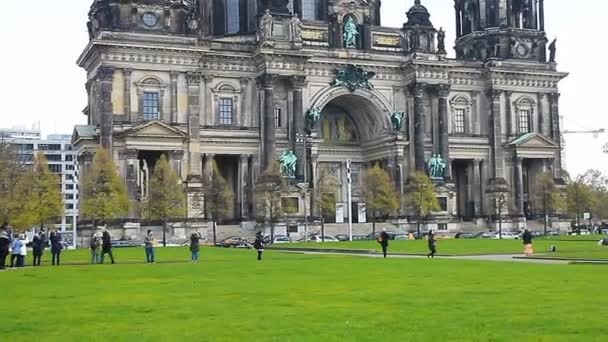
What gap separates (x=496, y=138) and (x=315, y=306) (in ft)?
266

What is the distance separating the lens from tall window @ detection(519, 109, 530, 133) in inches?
3969

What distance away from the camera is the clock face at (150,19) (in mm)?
83250

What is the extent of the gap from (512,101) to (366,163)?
17823mm

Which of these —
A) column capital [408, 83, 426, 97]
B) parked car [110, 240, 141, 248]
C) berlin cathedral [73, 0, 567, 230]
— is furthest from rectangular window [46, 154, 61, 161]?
parked car [110, 240, 141, 248]

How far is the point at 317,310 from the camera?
1972 cm

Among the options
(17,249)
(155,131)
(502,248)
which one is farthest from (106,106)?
(502,248)

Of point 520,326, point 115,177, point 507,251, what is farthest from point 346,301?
point 115,177

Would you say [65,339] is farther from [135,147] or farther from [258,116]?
[258,116]

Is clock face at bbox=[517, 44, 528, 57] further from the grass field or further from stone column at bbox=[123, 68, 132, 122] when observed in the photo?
stone column at bbox=[123, 68, 132, 122]

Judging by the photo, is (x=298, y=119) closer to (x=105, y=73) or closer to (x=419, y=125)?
(x=419, y=125)

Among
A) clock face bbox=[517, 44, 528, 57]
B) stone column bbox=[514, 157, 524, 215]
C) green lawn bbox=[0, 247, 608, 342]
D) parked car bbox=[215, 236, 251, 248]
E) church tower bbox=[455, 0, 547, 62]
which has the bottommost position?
green lawn bbox=[0, 247, 608, 342]

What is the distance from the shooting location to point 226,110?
290 feet

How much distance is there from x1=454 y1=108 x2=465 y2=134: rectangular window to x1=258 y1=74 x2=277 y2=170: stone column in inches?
903

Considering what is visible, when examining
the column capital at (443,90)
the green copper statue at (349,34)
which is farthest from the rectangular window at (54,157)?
the column capital at (443,90)
